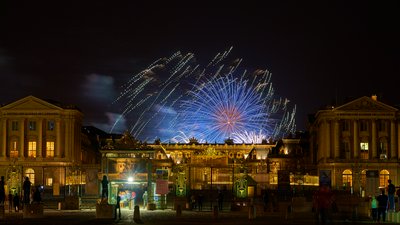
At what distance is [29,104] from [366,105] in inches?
1817

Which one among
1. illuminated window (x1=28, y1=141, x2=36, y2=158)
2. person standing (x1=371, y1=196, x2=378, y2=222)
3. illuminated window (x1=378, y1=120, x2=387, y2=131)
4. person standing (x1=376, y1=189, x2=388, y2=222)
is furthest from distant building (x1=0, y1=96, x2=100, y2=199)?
person standing (x1=376, y1=189, x2=388, y2=222)

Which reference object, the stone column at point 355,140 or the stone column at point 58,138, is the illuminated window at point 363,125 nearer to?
the stone column at point 355,140

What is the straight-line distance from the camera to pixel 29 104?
116m

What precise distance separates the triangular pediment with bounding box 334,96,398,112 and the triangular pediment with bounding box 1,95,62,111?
132 ft

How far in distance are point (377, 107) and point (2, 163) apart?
169 feet

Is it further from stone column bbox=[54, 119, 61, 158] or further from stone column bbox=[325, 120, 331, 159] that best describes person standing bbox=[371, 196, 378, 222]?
stone column bbox=[54, 119, 61, 158]

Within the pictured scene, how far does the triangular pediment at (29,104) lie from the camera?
116 meters

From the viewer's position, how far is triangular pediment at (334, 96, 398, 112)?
114500 mm

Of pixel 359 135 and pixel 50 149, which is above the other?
pixel 359 135

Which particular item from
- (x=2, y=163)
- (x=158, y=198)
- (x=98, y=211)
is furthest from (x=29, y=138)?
(x=98, y=211)

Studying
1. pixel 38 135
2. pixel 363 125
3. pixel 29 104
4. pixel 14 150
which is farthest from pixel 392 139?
pixel 14 150

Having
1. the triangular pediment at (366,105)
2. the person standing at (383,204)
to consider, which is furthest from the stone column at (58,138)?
the person standing at (383,204)

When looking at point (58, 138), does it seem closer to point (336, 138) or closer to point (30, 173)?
point (30, 173)

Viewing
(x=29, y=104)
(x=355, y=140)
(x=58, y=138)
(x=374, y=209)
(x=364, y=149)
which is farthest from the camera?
(x=58, y=138)
